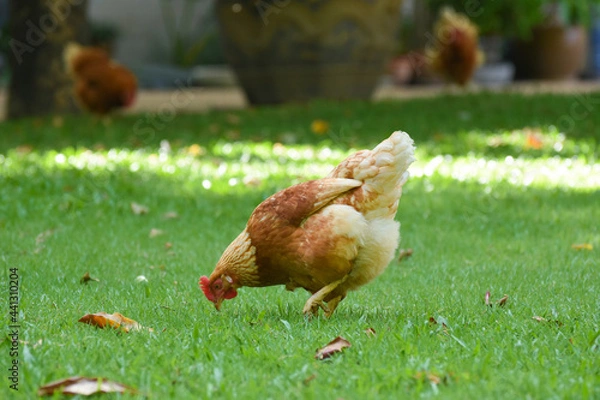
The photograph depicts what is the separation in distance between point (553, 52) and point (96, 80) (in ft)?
36.1

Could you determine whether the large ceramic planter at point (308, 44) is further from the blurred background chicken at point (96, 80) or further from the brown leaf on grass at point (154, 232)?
the brown leaf on grass at point (154, 232)

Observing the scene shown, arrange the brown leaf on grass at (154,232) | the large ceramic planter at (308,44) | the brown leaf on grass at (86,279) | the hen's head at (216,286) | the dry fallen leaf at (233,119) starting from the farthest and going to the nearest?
the large ceramic planter at (308,44)
the dry fallen leaf at (233,119)
the brown leaf on grass at (154,232)
the brown leaf on grass at (86,279)
the hen's head at (216,286)

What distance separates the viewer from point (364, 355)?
348 cm

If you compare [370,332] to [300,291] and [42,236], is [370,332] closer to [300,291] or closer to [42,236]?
[300,291]

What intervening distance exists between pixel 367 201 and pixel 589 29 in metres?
17.9

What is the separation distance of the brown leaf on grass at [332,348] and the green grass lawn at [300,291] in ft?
0.13

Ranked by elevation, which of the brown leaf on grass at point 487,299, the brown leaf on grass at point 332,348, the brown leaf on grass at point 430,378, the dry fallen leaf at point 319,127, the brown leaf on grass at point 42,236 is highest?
the brown leaf on grass at point 430,378

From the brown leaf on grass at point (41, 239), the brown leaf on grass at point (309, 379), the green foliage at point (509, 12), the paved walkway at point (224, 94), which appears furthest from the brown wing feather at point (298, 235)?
the green foliage at point (509, 12)

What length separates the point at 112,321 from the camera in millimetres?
3951

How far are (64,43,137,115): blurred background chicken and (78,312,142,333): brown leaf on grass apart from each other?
791 centimetres

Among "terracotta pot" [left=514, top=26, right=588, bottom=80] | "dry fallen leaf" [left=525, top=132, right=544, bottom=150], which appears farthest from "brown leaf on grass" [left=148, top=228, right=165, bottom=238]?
"terracotta pot" [left=514, top=26, right=588, bottom=80]

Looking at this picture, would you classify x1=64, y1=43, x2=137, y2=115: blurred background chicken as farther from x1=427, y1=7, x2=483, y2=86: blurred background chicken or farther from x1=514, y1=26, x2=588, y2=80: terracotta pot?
x1=514, y1=26, x2=588, y2=80: terracotta pot

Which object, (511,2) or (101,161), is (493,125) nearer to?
(101,161)

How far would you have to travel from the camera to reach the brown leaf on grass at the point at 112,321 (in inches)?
155
